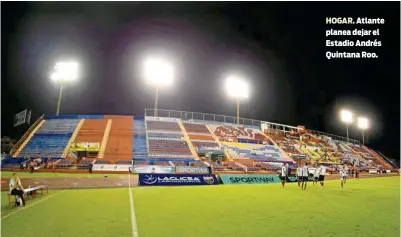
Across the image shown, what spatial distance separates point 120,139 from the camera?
4975cm

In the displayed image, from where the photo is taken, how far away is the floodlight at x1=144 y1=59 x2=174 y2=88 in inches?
2200

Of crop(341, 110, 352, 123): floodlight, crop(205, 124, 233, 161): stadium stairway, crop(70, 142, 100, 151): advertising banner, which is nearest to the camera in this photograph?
crop(70, 142, 100, 151): advertising banner

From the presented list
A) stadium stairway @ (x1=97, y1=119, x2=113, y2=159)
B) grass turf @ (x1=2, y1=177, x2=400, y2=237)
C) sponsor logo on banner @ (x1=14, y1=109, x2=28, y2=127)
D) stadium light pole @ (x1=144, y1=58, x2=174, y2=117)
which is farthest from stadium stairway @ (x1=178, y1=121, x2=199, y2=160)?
grass turf @ (x1=2, y1=177, x2=400, y2=237)

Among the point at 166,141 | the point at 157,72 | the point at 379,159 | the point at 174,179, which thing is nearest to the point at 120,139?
the point at 166,141

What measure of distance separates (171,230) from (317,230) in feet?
14.0

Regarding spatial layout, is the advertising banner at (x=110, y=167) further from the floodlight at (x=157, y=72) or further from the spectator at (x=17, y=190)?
the spectator at (x=17, y=190)

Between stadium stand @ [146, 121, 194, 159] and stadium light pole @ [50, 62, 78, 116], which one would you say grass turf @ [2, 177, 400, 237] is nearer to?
stadium stand @ [146, 121, 194, 159]

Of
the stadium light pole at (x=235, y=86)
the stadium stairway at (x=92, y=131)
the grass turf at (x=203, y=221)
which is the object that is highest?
the stadium light pole at (x=235, y=86)

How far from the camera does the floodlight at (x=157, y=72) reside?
5588cm

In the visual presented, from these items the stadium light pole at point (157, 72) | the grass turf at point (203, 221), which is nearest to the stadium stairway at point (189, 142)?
the stadium light pole at point (157, 72)

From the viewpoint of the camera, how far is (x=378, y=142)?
3775 inches

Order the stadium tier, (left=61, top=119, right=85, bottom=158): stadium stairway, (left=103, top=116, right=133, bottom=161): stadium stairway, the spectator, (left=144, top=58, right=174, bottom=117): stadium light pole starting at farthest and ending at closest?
(left=144, top=58, right=174, bottom=117): stadium light pole, (left=103, top=116, right=133, bottom=161): stadium stairway, the stadium tier, (left=61, top=119, right=85, bottom=158): stadium stairway, the spectator

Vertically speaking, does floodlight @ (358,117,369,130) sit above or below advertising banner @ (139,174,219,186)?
above

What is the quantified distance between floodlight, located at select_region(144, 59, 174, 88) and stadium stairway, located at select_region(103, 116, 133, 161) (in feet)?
32.7
